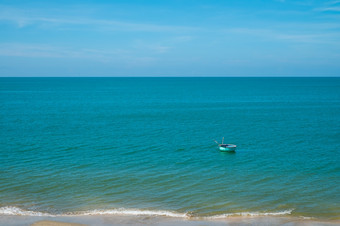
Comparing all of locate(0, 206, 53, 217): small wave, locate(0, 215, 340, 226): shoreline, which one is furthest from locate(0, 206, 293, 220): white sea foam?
locate(0, 215, 340, 226): shoreline

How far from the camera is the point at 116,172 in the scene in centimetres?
3622

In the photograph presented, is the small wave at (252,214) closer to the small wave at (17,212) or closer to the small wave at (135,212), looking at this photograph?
the small wave at (135,212)

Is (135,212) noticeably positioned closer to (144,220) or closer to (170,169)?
(144,220)

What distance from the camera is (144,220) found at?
24.1 meters

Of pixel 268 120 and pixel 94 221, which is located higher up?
pixel 268 120

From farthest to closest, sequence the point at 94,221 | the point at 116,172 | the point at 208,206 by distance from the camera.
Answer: the point at 116,172 < the point at 208,206 < the point at 94,221

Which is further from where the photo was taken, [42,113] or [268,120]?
[42,113]

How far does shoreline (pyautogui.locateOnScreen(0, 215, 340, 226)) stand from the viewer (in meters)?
23.4

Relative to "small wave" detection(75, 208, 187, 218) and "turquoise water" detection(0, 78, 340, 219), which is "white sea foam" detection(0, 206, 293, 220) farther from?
"turquoise water" detection(0, 78, 340, 219)

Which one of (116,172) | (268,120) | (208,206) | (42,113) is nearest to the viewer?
(208,206)

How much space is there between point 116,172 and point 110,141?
1614 cm

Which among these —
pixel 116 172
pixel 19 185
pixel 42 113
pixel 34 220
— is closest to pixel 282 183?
pixel 116 172

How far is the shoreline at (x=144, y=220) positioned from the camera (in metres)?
23.4

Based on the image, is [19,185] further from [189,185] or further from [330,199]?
[330,199]
